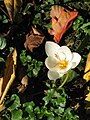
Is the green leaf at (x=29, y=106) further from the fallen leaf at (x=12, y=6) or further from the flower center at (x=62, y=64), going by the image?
the fallen leaf at (x=12, y=6)

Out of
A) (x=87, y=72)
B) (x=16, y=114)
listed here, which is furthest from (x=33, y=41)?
(x=16, y=114)

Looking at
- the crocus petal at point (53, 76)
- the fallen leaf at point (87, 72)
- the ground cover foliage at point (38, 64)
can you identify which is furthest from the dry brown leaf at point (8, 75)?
the fallen leaf at point (87, 72)

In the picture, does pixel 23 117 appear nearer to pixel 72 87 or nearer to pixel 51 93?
pixel 51 93

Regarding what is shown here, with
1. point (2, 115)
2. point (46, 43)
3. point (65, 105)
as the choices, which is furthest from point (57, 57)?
point (2, 115)

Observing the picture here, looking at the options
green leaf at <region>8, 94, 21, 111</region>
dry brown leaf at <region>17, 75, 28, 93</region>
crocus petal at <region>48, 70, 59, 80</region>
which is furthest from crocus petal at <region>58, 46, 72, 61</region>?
green leaf at <region>8, 94, 21, 111</region>

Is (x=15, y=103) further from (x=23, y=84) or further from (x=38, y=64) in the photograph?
(x=38, y=64)

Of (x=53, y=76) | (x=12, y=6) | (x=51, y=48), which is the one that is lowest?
(x=53, y=76)
